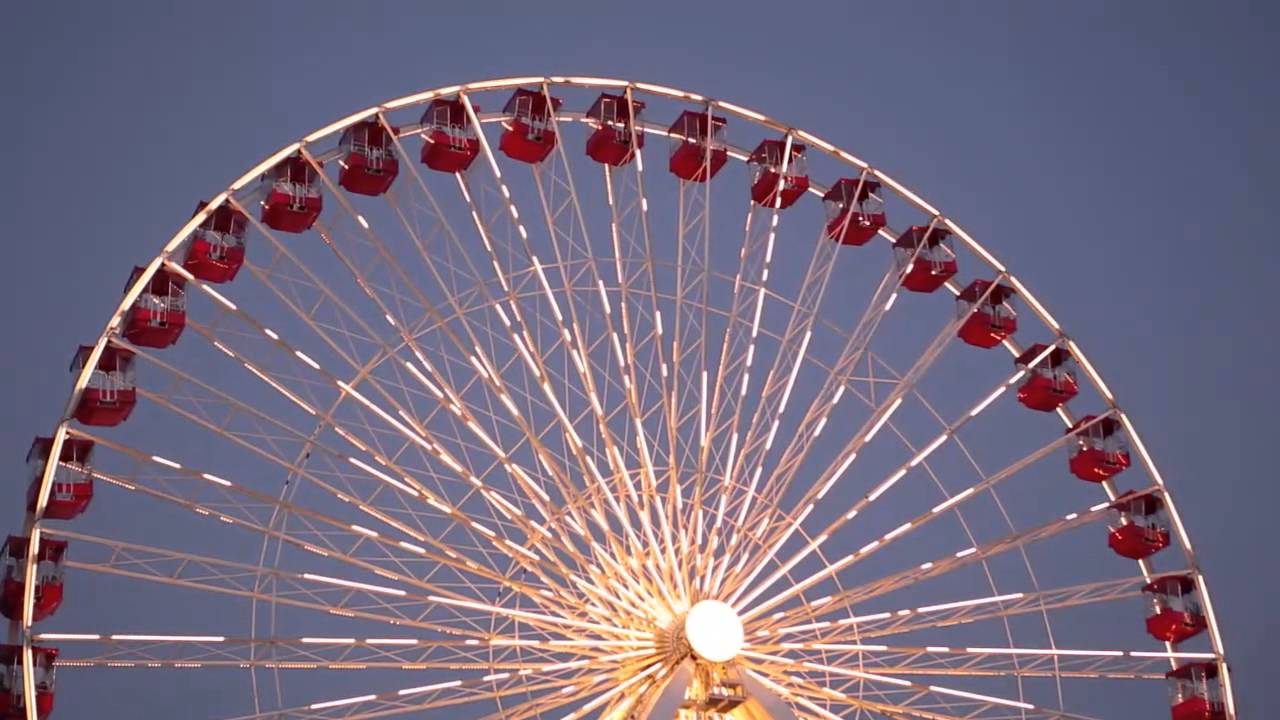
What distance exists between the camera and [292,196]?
79.6 ft

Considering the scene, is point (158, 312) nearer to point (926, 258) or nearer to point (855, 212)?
point (855, 212)

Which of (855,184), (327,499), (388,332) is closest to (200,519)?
(327,499)

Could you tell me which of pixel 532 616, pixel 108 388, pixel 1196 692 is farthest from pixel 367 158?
pixel 1196 692

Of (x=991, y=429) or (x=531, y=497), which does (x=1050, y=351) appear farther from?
(x=991, y=429)

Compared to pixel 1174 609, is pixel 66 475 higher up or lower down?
higher up

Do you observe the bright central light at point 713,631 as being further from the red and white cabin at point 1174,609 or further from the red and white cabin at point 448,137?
the red and white cabin at point 448,137

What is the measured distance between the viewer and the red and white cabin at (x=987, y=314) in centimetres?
2708

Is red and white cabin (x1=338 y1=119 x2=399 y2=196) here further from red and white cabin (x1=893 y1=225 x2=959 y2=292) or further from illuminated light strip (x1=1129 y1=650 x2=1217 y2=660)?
illuminated light strip (x1=1129 y1=650 x2=1217 y2=660)

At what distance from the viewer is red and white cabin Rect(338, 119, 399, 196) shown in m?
24.7

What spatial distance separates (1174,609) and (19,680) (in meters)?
14.9

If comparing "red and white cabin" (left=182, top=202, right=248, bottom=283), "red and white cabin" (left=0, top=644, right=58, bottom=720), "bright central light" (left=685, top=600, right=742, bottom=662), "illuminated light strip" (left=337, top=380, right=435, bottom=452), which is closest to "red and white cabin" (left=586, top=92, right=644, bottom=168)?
"red and white cabin" (left=182, top=202, right=248, bottom=283)

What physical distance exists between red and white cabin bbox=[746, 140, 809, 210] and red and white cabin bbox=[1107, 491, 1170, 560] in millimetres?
6262

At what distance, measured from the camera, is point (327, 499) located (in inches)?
2392

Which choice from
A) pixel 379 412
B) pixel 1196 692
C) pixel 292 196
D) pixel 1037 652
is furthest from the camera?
pixel 1196 692
